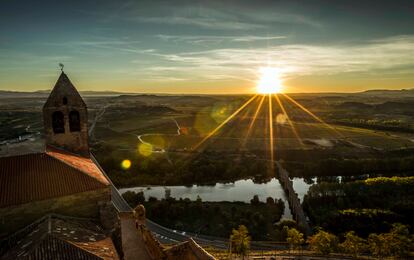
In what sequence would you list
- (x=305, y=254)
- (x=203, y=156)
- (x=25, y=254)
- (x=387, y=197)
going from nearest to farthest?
1. (x=25, y=254)
2. (x=305, y=254)
3. (x=387, y=197)
4. (x=203, y=156)

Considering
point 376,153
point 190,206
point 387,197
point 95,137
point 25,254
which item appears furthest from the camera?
point 95,137

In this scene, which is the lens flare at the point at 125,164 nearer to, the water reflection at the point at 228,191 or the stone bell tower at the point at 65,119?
the water reflection at the point at 228,191

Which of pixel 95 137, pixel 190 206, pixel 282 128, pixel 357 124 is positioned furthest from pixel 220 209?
pixel 357 124

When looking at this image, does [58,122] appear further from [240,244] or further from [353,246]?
[353,246]

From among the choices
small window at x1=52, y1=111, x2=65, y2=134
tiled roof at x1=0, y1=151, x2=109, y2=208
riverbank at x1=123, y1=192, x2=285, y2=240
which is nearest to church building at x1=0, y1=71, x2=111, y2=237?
tiled roof at x1=0, y1=151, x2=109, y2=208

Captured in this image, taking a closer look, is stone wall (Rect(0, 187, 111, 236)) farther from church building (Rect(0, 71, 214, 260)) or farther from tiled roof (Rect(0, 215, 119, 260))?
tiled roof (Rect(0, 215, 119, 260))

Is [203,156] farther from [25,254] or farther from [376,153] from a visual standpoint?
[25,254]

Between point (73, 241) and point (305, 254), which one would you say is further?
point (305, 254)
